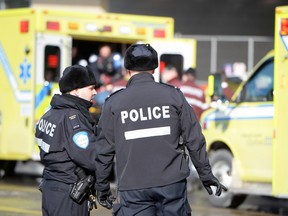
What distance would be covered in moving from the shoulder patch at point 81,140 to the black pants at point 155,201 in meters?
0.65

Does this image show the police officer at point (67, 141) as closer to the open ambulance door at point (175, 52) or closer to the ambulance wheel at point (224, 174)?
the ambulance wheel at point (224, 174)

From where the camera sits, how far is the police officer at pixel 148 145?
16.6 feet

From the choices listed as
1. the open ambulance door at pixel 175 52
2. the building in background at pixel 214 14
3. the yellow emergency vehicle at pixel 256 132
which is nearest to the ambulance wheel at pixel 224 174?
→ the yellow emergency vehicle at pixel 256 132

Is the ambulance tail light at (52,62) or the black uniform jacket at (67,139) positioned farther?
the ambulance tail light at (52,62)

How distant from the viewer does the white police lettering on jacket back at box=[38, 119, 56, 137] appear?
19.1 feet

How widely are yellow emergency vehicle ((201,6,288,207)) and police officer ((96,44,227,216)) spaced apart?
520 cm

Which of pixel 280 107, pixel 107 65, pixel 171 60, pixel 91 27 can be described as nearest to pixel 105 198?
pixel 280 107

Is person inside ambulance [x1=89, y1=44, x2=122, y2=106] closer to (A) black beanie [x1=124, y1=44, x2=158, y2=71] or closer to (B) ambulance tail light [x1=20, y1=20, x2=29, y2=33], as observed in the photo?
(B) ambulance tail light [x1=20, y1=20, x2=29, y2=33]

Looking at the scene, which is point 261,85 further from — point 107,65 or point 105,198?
point 105,198

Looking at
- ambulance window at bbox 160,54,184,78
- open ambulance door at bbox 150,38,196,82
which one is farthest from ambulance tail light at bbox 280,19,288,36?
ambulance window at bbox 160,54,184,78

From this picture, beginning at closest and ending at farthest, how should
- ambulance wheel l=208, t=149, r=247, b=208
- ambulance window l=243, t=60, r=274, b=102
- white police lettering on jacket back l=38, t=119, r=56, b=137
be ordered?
white police lettering on jacket back l=38, t=119, r=56, b=137
ambulance window l=243, t=60, r=274, b=102
ambulance wheel l=208, t=149, r=247, b=208

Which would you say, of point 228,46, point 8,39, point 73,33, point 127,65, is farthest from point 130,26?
point 127,65

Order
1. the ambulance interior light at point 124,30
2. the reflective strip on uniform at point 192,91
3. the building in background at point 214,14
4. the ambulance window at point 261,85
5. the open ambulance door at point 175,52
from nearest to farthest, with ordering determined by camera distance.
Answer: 1. the ambulance window at point 261,85
2. the reflective strip on uniform at point 192,91
3. the open ambulance door at point 175,52
4. the ambulance interior light at point 124,30
5. the building in background at point 214,14

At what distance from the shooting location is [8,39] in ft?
46.1
